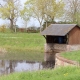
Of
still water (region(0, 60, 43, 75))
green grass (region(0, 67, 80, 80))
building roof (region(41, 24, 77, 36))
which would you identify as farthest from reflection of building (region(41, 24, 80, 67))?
green grass (region(0, 67, 80, 80))

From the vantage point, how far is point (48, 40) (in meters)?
32.8

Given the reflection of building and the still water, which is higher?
the reflection of building

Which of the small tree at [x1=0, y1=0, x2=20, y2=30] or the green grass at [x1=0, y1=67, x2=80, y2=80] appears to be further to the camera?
the small tree at [x1=0, y1=0, x2=20, y2=30]

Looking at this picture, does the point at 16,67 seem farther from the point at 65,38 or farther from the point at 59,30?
the point at 65,38

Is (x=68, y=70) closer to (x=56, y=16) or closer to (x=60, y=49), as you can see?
(x=60, y=49)

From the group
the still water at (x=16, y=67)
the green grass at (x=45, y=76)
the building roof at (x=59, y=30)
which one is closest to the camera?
the green grass at (x=45, y=76)

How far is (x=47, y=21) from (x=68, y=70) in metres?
39.4

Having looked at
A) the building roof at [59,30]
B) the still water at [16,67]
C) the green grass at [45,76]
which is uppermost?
the building roof at [59,30]

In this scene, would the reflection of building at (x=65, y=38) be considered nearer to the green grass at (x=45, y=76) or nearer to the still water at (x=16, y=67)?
the still water at (x=16, y=67)

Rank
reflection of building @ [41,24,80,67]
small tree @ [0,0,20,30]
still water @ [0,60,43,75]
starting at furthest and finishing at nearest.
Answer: small tree @ [0,0,20,30], reflection of building @ [41,24,80,67], still water @ [0,60,43,75]

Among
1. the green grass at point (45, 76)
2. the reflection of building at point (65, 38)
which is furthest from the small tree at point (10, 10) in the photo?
the green grass at point (45, 76)

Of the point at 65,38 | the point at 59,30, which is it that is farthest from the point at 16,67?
the point at 65,38

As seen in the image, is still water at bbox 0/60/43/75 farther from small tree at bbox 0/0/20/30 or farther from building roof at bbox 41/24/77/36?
small tree at bbox 0/0/20/30

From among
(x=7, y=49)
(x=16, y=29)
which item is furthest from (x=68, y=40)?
(x=16, y=29)
